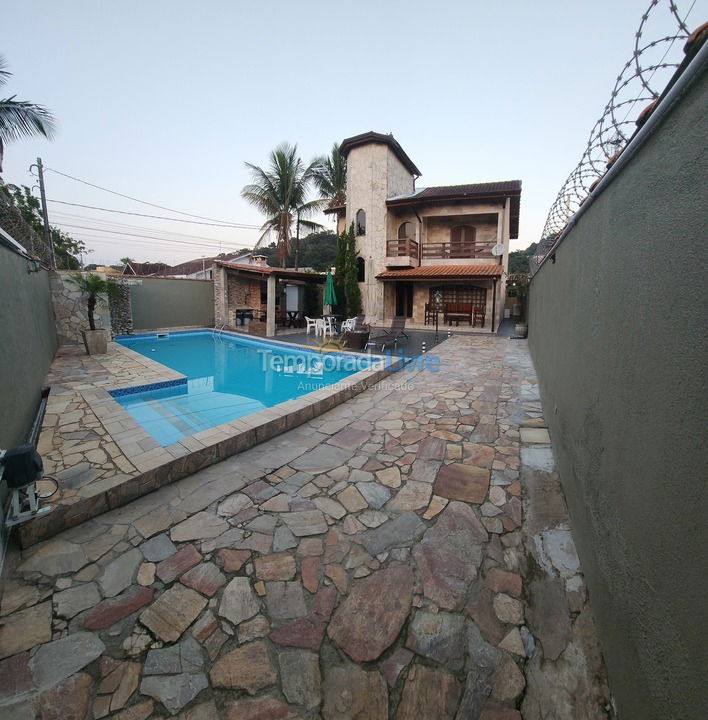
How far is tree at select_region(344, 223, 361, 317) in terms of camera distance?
1689cm

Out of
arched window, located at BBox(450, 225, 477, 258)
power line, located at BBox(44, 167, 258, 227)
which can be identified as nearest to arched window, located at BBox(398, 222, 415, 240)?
arched window, located at BBox(450, 225, 477, 258)

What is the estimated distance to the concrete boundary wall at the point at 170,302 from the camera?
15.5 metres

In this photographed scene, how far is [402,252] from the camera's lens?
1694 cm

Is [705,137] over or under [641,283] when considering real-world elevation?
over

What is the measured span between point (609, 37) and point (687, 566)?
15.1ft

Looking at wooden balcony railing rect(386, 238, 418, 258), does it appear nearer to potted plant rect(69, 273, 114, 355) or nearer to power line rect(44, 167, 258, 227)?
potted plant rect(69, 273, 114, 355)

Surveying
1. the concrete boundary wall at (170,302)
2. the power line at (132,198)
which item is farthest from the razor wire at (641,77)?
the power line at (132,198)

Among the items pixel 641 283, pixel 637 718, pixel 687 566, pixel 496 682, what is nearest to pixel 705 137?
pixel 641 283

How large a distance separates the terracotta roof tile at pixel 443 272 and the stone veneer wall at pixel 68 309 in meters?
11.8

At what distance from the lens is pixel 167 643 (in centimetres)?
178

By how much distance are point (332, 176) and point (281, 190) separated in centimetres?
428

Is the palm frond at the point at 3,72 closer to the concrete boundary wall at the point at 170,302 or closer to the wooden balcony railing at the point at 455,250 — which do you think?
the concrete boundary wall at the point at 170,302

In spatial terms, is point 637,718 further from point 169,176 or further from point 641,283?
point 169,176

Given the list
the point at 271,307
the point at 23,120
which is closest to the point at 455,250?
the point at 271,307
